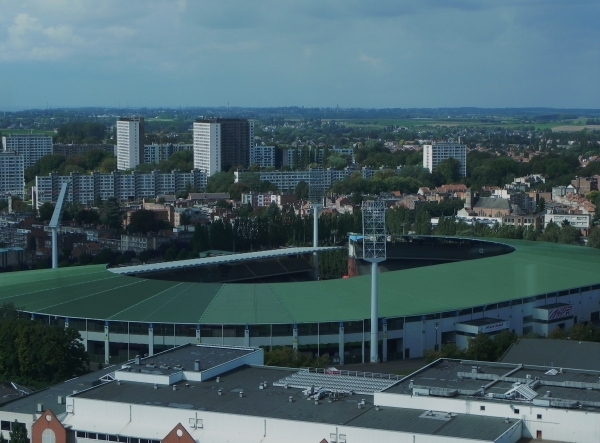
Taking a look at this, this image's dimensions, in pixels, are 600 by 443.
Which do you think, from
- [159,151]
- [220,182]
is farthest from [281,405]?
[159,151]

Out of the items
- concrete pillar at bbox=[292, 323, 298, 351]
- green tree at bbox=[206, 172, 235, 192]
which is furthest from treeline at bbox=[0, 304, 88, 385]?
green tree at bbox=[206, 172, 235, 192]

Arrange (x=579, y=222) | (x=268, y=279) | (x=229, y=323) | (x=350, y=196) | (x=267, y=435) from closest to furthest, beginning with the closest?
1. (x=267, y=435)
2. (x=229, y=323)
3. (x=268, y=279)
4. (x=579, y=222)
5. (x=350, y=196)

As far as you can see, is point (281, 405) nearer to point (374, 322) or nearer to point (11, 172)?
point (374, 322)

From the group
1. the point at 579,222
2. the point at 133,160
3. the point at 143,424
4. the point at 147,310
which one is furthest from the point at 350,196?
the point at 143,424

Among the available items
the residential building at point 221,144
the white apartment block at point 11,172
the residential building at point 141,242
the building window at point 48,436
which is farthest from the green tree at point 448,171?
the building window at point 48,436

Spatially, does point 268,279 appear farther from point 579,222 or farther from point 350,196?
point 350,196

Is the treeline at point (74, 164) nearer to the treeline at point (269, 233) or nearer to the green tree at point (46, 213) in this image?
the green tree at point (46, 213)
